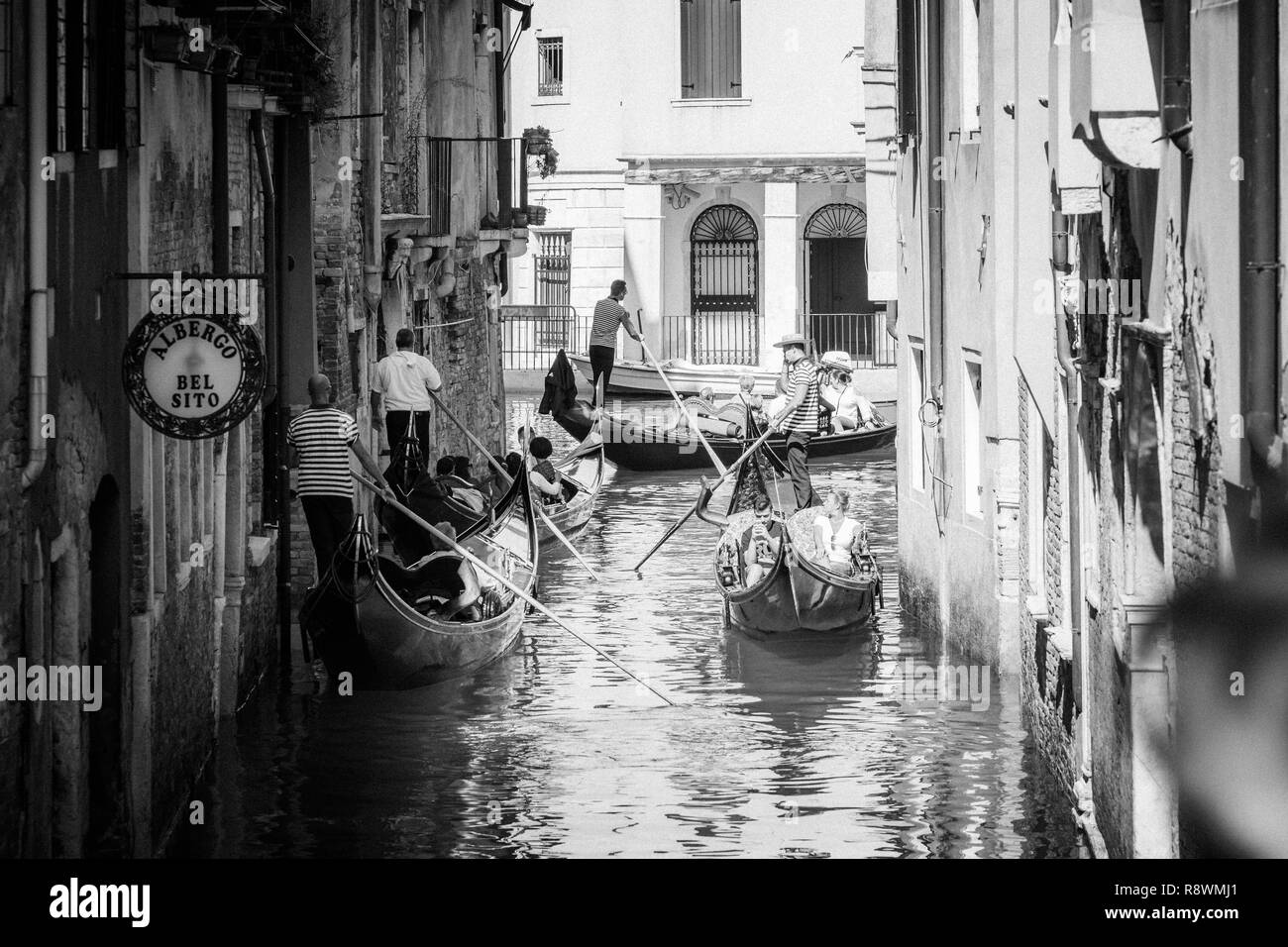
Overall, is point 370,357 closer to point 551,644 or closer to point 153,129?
point 551,644

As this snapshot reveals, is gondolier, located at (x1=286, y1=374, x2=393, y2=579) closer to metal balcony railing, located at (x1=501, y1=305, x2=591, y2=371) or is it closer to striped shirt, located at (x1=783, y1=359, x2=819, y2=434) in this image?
striped shirt, located at (x1=783, y1=359, x2=819, y2=434)

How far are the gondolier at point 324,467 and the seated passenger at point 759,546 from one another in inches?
113

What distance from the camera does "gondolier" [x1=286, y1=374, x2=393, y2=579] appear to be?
12.0 metres

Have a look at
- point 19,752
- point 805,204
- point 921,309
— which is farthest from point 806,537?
point 805,204

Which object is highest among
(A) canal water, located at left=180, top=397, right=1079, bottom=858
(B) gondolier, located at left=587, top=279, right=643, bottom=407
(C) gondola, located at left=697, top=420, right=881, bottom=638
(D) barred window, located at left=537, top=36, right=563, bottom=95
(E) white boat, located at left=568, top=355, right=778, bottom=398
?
(D) barred window, located at left=537, top=36, right=563, bottom=95

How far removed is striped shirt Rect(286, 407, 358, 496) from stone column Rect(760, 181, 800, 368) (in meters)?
19.0

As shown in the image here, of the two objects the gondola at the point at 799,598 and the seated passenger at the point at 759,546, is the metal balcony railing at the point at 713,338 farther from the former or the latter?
the gondola at the point at 799,598

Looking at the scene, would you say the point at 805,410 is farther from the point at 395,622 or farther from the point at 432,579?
the point at 395,622

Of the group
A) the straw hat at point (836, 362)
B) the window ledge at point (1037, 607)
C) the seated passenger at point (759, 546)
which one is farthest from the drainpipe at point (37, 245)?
the straw hat at point (836, 362)

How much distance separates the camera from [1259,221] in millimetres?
5848

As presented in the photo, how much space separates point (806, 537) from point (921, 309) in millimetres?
1686

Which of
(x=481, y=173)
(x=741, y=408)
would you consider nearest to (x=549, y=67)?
(x=741, y=408)

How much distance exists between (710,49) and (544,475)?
14.7 meters

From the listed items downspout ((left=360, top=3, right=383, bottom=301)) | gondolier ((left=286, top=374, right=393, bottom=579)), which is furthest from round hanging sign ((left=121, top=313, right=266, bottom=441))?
downspout ((left=360, top=3, right=383, bottom=301))
